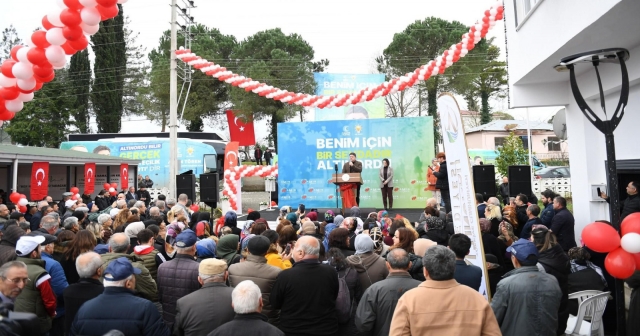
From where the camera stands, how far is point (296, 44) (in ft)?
106

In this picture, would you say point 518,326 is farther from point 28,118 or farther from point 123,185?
point 28,118

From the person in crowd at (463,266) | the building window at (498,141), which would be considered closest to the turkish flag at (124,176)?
the person in crowd at (463,266)

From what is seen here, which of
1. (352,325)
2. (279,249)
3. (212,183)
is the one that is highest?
(212,183)

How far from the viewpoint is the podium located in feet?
43.2

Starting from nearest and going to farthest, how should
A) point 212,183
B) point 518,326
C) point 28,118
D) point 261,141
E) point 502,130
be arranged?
point 518,326
point 212,183
point 28,118
point 502,130
point 261,141

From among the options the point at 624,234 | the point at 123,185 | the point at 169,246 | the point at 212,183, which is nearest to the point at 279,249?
the point at 169,246

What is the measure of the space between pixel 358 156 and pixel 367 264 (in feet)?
37.6

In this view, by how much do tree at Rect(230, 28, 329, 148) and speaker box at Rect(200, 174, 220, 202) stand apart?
13949mm

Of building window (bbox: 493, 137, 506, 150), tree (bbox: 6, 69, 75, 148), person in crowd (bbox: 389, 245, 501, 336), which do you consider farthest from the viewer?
building window (bbox: 493, 137, 506, 150)

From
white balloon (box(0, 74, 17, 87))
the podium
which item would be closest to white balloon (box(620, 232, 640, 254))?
white balloon (box(0, 74, 17, 87))

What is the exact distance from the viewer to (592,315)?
446cm

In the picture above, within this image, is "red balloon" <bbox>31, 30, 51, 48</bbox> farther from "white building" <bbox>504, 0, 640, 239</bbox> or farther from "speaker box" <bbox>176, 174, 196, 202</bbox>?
"speaker box" <bbox>176, 174, 196, 202</bbox>

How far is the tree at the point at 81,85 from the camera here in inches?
1527

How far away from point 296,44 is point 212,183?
21473 millimetres
